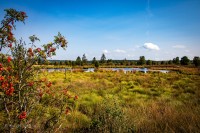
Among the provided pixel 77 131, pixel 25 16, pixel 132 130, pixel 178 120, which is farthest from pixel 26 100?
pixel 178 120

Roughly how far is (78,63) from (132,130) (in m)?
94.2

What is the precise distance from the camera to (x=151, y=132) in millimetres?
3930

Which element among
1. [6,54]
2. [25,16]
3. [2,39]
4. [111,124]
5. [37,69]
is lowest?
[111,124]

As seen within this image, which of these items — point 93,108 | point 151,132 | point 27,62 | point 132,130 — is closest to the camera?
point 27,62

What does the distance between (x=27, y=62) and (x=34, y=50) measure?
30 centimetres

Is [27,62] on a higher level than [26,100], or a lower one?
higher

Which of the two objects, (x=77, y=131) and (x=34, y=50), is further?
(x=77, y=131)

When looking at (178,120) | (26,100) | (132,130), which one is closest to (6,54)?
(26,100)

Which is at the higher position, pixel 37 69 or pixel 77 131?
pixel 37 69

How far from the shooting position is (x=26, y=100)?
324cm

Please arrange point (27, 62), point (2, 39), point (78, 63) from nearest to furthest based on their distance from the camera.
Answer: point (2, 39) < point (27, 62) < point (78, 63)

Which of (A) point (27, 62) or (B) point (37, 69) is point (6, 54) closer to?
(A) point (27, 62)

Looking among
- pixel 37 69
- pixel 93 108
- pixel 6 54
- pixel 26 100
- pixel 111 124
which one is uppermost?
pixel 6 54

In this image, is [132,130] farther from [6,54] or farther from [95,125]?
[6,54]
